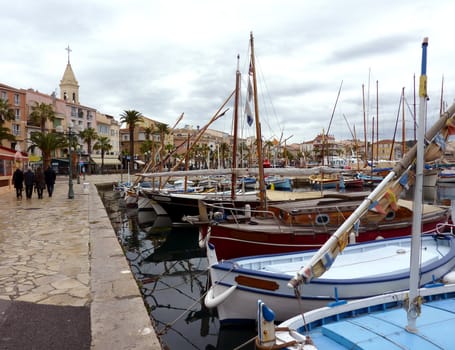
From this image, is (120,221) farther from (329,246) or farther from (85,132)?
(85,132)

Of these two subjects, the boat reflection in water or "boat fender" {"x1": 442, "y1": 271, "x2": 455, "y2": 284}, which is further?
the boat reflection in water

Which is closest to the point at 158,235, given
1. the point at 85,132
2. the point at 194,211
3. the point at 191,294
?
the point at 194,211

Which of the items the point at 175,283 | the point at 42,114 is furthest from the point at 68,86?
the point at 175,283

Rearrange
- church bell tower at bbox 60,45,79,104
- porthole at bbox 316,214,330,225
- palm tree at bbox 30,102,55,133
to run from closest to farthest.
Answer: porthole at bbox 316,214,330,225 < palm tree at bbox 30,102,55,133 < church bell tower at bbox 60,45,79,104

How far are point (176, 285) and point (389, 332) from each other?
23.0 feet

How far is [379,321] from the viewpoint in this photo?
4.64 m

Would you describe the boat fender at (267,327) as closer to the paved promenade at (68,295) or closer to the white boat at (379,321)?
the white boat at (379,321)

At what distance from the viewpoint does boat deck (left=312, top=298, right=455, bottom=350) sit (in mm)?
4062

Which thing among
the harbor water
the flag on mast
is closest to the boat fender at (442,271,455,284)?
the harbor water

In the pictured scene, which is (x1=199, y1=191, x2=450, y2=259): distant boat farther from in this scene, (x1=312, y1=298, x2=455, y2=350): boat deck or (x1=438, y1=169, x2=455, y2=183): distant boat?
(x1=438, y1=169, x2=455, y2=183): distant boat

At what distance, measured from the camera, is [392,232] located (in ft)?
36.5

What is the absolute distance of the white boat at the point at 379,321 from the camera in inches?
151

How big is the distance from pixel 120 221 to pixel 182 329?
15.9m

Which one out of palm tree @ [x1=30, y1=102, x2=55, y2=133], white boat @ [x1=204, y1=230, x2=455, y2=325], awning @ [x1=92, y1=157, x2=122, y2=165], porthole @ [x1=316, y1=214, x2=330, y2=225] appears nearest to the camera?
white boat @ [x1=204, y1=230, x2=455, y2=325]
